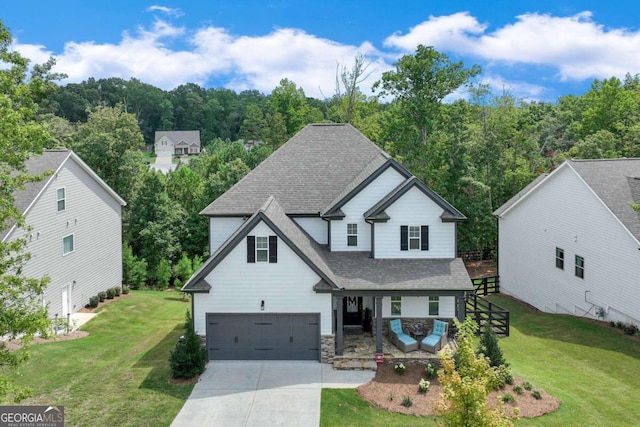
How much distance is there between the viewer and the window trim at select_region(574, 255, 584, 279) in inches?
1030

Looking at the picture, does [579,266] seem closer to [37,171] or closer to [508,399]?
[508,399]

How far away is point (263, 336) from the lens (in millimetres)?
19484

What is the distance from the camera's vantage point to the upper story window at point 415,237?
2150 cm

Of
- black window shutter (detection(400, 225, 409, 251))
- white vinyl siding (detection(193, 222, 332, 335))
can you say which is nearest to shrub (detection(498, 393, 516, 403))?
white vinyl siding (detection(193, 222, 332, 335))

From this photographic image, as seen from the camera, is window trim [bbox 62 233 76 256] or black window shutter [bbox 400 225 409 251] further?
window trim [bbox 62 233 76 256]

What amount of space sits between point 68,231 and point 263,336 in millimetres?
14255

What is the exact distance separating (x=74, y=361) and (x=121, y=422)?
6384mm

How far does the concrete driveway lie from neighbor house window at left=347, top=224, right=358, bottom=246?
5.58m

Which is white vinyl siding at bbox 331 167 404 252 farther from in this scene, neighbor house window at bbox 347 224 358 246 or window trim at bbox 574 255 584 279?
window trim at bbox 574 255 584 279

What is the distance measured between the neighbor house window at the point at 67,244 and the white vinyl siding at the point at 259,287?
11.8 metres

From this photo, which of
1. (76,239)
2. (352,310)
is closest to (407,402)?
(352,310)

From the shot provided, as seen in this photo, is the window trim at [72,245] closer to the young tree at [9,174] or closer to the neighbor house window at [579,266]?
the young tree at [9,174]

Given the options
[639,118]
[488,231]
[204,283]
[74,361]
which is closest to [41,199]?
[74,361]

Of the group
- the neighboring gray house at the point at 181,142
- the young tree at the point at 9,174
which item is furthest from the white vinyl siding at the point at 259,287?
the neighboring gray house at the point at 181,142
